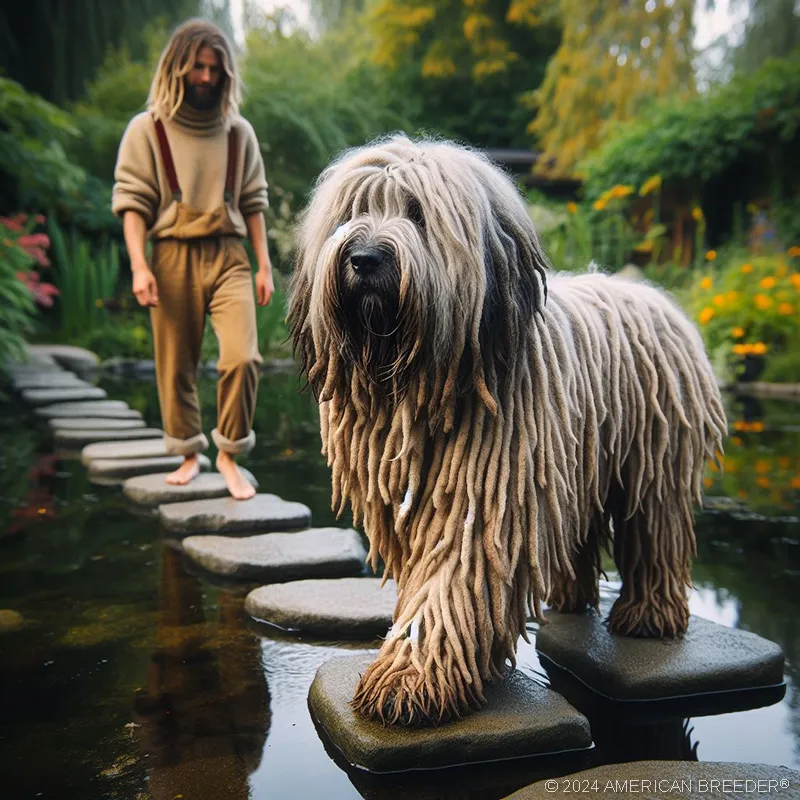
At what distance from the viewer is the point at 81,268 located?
1504cm

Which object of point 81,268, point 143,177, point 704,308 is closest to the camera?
point 143,177

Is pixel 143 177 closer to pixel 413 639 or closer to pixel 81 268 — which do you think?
pixel 413 639

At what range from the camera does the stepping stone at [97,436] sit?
7621 millimetres

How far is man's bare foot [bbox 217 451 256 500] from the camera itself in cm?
533

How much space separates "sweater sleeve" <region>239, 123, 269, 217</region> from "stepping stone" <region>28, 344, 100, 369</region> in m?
8.76

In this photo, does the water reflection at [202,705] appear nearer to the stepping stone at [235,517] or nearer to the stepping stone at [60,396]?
the stepping stone at [235,517]

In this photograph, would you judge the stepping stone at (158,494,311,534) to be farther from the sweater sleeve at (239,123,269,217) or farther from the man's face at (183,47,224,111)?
the man's face at (183,47,224,111)

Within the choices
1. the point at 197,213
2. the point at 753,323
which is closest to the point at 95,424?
the point at 197,213

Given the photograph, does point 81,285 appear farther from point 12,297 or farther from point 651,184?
point 651,184

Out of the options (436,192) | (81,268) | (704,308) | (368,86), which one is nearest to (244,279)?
(436,192)

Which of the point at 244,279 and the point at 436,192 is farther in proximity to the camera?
the point at 244,279

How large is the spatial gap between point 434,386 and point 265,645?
1314 millimetres

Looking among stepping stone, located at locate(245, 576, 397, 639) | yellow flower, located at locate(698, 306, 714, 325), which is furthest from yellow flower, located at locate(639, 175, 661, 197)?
stepping stone, located at locate(245, 576, 397, 639)

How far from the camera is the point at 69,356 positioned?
1391 cm
